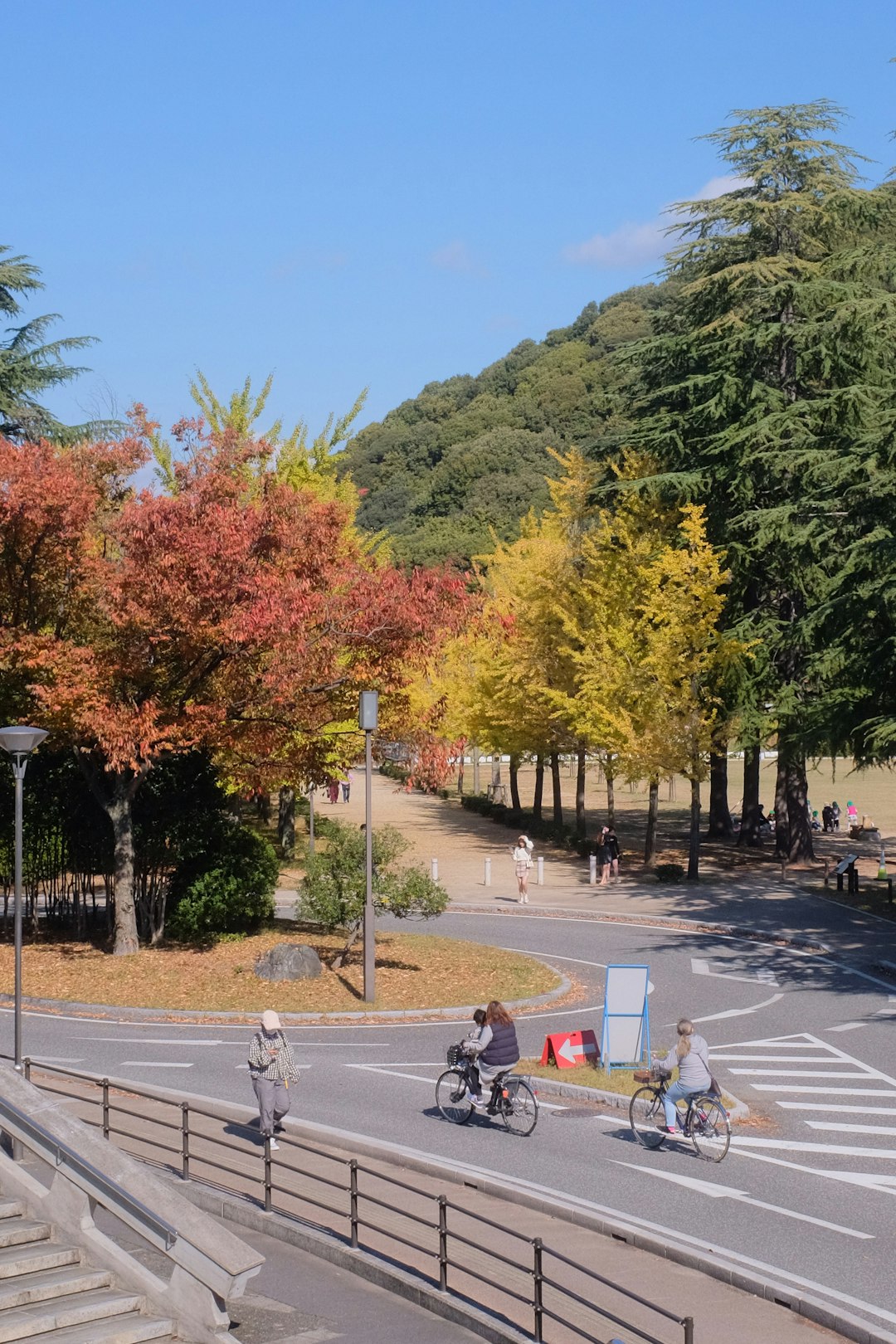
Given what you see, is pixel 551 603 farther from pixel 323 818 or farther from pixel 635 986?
pixel 635 986

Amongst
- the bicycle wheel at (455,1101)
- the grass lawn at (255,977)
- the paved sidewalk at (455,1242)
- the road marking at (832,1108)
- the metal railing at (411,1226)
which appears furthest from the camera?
the grass lawn at (255,977)

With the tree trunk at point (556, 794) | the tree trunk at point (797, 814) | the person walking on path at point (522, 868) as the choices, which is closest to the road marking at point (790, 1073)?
the person walking on path at point (522, 868)

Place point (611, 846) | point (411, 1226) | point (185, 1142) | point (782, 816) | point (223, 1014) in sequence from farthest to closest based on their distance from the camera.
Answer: point (782, 816) < point (611, 846) < point (223, 1014) < point (185, 1142) < point (411, 1226)

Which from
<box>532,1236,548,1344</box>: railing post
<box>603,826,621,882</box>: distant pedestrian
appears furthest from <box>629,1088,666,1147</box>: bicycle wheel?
<box>603,826,621,882</box>: distant pedestrian

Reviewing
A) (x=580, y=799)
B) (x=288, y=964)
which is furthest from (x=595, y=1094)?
(x=580, y=799)

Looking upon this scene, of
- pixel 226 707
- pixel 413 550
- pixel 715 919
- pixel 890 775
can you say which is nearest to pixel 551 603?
pixel 715 919

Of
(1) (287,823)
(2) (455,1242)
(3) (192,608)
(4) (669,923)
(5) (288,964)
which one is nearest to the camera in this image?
(2) (455,1242)

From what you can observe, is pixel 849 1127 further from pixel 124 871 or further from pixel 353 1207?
pixel 124 871

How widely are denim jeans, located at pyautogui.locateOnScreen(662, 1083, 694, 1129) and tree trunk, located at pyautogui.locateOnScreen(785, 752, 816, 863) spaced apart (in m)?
26.4

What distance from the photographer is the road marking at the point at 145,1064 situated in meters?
17.9

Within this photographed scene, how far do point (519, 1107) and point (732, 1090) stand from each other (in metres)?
3.28

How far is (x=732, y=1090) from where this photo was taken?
17.3m

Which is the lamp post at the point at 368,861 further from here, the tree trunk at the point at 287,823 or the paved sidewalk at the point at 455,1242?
the tree trunk at the point at 287,823

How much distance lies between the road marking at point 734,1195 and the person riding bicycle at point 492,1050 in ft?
5.36
